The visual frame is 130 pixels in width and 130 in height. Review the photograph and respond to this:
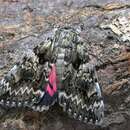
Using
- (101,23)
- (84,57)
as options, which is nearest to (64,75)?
Answer: (84,57)

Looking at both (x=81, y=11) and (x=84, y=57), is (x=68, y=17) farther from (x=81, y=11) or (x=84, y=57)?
(x=84, y=57)

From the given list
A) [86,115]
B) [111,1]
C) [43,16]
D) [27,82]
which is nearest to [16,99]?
[27,82]

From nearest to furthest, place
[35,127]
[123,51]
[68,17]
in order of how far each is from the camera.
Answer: [35,127] < [123,51] < [68,17]

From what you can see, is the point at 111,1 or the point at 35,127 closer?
the point at 35,127

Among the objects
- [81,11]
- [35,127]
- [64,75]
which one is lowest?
[35,127]

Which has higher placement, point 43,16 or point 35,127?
point 43,16

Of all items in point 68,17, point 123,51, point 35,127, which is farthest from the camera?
point 68,17
